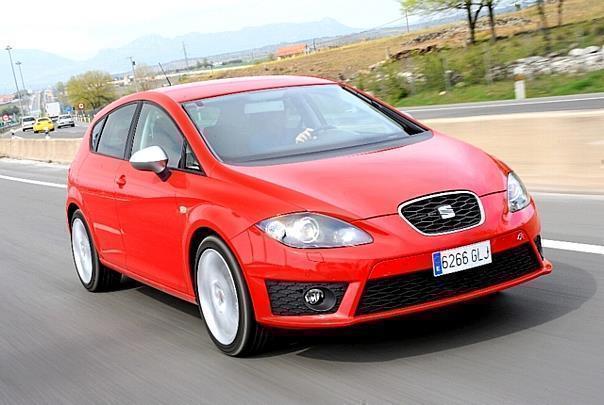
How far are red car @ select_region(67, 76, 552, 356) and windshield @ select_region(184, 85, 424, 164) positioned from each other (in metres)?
0.01

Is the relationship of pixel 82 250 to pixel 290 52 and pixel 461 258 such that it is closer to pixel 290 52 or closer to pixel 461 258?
pixel 461 258

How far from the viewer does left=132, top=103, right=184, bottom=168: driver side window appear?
235 inches

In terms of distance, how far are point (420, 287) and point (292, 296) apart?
64cm

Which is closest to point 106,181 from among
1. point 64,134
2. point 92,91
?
point 64,134

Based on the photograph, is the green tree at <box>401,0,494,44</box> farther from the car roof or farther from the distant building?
the distant building

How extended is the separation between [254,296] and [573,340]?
1.65 m

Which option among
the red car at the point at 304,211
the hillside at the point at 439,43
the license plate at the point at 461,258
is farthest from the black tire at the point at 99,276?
the hillside at the point at 439,43

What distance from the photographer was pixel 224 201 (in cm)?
515

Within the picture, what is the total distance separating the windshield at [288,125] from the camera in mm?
5695

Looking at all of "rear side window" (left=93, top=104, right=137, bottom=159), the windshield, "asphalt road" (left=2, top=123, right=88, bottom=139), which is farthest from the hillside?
the windshield

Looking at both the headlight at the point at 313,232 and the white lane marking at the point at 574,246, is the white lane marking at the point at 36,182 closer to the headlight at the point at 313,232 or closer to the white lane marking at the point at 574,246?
the white lane marking at the point at 574,246

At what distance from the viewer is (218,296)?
533cm

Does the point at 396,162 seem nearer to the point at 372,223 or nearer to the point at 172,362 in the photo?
the point at 372,223

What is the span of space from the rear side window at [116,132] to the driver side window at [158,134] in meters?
0.23
